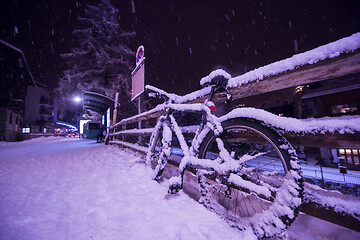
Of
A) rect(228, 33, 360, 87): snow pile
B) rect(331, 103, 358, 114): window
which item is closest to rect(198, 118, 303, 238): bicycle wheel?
rect(228, 33, 360, 87): snow pile

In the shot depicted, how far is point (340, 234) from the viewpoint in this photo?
43.3 inches

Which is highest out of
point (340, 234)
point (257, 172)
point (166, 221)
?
point (257, 172)

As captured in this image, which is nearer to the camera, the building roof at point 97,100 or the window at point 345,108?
the window at point 345,108

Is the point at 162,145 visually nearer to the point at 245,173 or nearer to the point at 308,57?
the point at 245,173

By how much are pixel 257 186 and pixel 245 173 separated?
0.64 feet

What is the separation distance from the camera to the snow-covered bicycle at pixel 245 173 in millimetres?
1201

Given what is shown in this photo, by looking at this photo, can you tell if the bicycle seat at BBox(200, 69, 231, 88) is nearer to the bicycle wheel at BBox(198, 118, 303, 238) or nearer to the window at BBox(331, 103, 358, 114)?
the bicycle wheel at BBox(198, 118, 303, 238)

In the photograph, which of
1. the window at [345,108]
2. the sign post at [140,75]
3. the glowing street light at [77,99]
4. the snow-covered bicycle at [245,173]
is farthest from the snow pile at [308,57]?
the glowing street light at [77,99]

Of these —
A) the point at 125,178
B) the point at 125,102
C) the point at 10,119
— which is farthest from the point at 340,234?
the point at 10,119

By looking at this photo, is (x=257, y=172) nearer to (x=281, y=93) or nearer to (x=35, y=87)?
(x=281, y=93)

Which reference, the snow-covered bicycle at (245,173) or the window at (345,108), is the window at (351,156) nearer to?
the window at (345,108)

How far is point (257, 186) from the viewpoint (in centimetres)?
142

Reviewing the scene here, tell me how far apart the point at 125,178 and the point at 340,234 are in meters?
2.99

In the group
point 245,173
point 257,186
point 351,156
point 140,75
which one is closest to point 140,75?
point 140,75
